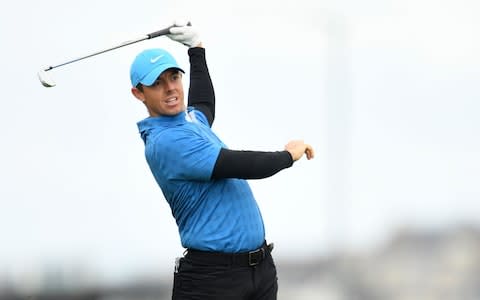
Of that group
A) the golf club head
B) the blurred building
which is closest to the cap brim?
the golf club head

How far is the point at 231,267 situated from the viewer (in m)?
1.89

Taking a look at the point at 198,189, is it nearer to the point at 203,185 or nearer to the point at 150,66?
the point at 203,185

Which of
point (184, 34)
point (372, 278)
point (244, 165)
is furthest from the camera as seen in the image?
point (372, 278)

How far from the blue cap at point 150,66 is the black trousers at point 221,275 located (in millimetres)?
364

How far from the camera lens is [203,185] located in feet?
6.19

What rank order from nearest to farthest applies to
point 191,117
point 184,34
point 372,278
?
point 191,117, point 184,34, point 372,278

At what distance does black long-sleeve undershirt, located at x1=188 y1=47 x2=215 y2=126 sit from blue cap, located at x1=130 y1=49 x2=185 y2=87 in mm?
276

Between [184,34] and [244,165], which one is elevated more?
[184,34]

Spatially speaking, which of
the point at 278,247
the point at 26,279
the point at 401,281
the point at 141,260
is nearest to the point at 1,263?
the point at 26,279

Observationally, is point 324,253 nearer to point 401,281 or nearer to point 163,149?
point 401,281

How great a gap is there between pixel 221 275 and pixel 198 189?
0.59ft

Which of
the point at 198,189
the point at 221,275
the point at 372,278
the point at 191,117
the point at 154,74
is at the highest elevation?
the point at 154,74

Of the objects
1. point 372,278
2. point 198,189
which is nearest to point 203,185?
point 198,189

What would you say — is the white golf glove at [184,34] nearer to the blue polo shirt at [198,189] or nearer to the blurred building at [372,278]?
the blue polo shirt at [198,189]
